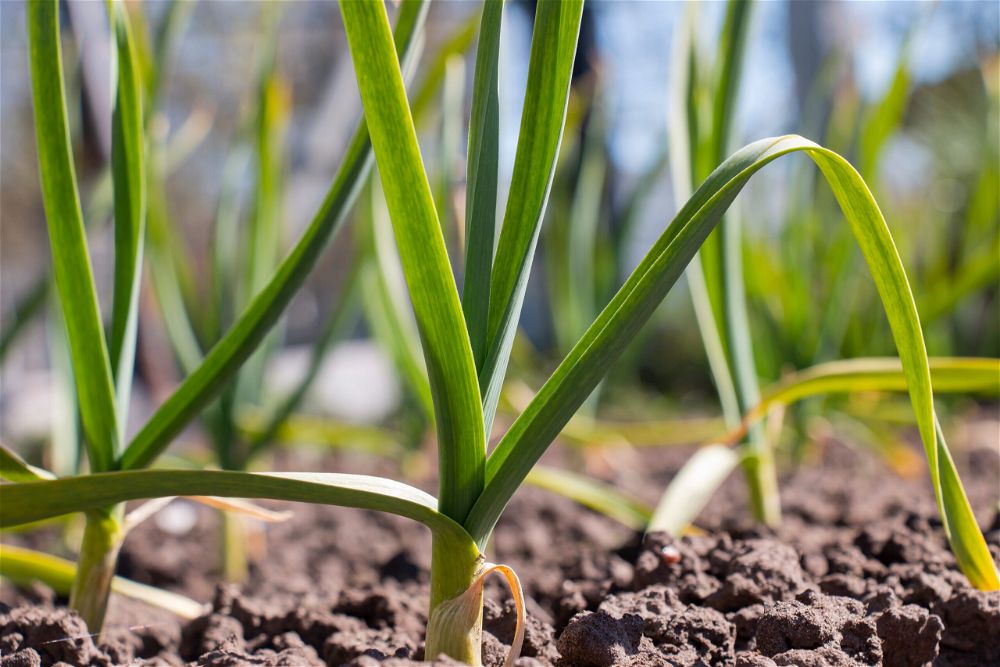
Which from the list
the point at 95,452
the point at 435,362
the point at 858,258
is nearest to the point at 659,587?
the point at 435,362

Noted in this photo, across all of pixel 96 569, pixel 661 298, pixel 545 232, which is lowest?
pixel 96 569

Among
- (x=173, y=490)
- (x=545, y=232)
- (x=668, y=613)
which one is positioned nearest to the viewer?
(x=173, y=490)

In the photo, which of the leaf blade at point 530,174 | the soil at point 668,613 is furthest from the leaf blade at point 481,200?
the soil at point 668,613

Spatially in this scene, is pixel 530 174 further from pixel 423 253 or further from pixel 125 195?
pixel 125 195

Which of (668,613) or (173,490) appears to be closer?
(173,490)

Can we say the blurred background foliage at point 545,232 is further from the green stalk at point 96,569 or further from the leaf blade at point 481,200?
the green stalk at point 96,569

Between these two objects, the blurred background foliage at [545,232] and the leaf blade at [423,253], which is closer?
the leaf blade at [423,253]

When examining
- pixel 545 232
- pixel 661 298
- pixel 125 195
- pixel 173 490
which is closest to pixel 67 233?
pixel 125 195

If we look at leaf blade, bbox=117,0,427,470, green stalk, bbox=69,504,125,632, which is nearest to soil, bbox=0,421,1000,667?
green stalk, bbox=69,504,125,632
